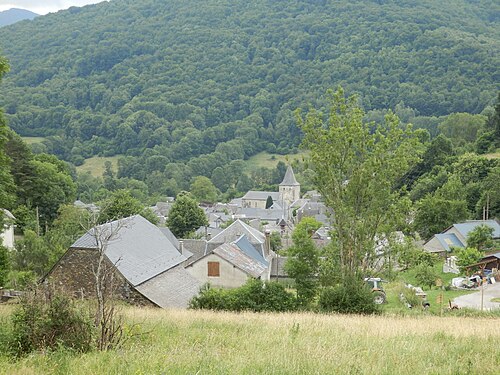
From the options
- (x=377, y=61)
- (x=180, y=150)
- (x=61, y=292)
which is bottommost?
(x=61, y=292)

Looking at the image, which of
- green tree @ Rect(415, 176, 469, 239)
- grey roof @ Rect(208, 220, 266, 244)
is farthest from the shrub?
green tree @ Rect(415, 176, 469, 239)

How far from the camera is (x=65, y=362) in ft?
23.1

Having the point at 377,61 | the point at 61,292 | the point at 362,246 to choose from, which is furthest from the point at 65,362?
the point at 377,61

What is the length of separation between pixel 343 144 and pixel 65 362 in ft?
42.6

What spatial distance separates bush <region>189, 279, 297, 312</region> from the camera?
1745 centimetres

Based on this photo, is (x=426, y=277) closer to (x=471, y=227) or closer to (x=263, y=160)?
(x=471, y=227)

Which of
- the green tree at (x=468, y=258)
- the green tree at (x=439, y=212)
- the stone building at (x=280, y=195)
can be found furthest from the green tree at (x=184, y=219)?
the stone building at (x=280, y=195)

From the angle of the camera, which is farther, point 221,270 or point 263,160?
point 263,160

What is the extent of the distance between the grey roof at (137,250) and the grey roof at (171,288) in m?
0.25

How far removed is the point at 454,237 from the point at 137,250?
30.8 meters

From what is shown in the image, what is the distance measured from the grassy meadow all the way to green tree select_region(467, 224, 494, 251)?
106 feet

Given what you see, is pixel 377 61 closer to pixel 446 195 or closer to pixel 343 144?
pixel 446 195

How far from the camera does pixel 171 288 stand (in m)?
21.3

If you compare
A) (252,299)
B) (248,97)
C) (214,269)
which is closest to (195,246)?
(214,269)
